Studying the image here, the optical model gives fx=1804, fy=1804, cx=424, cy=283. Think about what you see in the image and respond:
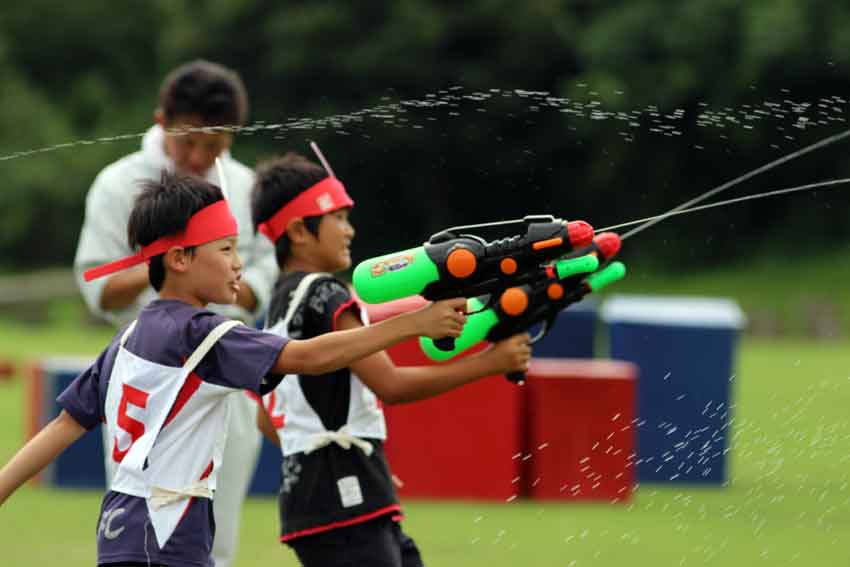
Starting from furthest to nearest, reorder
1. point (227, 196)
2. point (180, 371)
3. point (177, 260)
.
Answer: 1. point (227, 196)
2. point (177, 260)
3. point (180, 371)

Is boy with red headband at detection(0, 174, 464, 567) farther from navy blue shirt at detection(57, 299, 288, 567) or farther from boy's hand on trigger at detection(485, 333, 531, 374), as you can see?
boy's hand on trigger at detection(485, 333, 531, 374)

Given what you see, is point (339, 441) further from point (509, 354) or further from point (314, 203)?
point (314, 203)

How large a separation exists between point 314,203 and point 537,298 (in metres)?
0.81

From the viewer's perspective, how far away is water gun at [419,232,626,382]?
488 centimetres

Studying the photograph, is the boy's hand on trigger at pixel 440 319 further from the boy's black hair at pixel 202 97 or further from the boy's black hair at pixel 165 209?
the boy's black hair at pixel 202 97

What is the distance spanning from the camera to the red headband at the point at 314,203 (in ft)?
18.0

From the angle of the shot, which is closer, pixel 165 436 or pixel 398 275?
pixel 398 275

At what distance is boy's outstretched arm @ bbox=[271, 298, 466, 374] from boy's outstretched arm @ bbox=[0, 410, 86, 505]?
634 millimetres

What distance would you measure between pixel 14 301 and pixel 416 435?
68.4 ft

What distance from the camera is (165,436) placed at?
4.50 meters

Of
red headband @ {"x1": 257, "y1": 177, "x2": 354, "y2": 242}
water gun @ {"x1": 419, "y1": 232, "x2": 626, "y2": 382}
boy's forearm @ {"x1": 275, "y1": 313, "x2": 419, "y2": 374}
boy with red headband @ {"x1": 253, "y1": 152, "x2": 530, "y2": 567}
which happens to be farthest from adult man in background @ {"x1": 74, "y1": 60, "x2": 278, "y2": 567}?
boy's forearm @ {"x1": 275, "y1": 313, "x2": 419, "y2": 374}

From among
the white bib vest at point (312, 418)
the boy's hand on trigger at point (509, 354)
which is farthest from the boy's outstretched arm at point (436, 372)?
the white bib vest at point (312, 418)

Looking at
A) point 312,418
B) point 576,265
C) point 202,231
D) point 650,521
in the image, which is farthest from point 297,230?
point 650,521

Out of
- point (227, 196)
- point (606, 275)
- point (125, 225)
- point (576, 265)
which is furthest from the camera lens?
point (125, 225)
